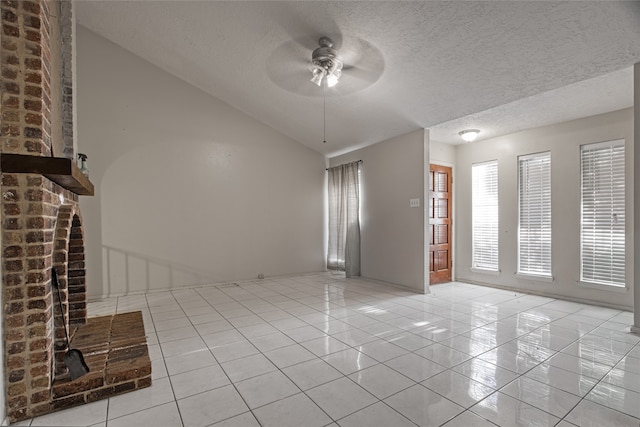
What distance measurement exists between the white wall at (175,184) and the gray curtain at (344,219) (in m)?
0.58

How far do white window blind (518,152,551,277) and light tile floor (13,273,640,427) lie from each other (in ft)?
2.35

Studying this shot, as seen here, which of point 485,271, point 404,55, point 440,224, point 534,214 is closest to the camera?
point 404,55

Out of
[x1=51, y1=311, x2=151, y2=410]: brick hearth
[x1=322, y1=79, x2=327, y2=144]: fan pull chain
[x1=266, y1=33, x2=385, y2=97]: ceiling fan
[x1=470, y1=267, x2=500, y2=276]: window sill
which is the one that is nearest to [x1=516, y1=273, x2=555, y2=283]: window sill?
[x1=470, y1=267, x2=500, y2=276]: window sill

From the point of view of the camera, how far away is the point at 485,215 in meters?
5.34

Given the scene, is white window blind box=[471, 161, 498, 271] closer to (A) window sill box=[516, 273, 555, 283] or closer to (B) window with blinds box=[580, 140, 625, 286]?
(A) window sill box=[516, 273, 555, 283]

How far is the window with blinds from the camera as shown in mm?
3848

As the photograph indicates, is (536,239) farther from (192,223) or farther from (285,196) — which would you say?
(192,223)

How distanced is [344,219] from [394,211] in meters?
1.25

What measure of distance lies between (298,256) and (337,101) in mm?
3133

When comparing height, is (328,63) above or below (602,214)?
above

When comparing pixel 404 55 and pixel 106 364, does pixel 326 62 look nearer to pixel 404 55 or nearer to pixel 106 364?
pixel 404 55

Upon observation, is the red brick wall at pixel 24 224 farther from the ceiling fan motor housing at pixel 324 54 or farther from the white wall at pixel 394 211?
the white wall at pixel 394 211

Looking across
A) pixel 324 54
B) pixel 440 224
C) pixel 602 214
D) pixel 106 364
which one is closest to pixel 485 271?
pixel 440 224

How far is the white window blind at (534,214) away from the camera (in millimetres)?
4531
